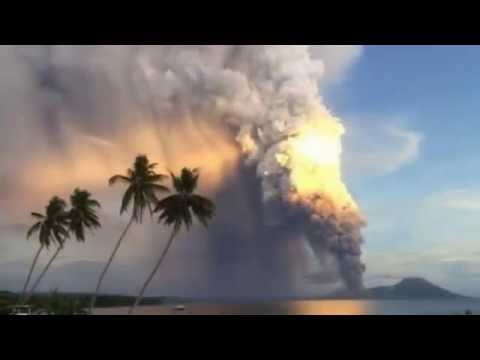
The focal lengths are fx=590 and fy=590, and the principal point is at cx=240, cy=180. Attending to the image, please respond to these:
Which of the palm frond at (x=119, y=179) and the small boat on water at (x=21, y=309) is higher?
the palm frond at (x=119, y=179)

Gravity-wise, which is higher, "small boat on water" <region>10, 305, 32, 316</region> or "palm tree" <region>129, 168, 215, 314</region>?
"palm tree" <region>129, 168, 215, 314</region>

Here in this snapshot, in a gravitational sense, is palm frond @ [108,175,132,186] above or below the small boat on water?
above

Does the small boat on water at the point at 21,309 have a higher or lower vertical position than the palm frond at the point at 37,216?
lower

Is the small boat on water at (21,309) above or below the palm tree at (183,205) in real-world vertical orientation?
below

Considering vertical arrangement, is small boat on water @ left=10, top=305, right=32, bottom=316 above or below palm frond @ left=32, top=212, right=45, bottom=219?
below
